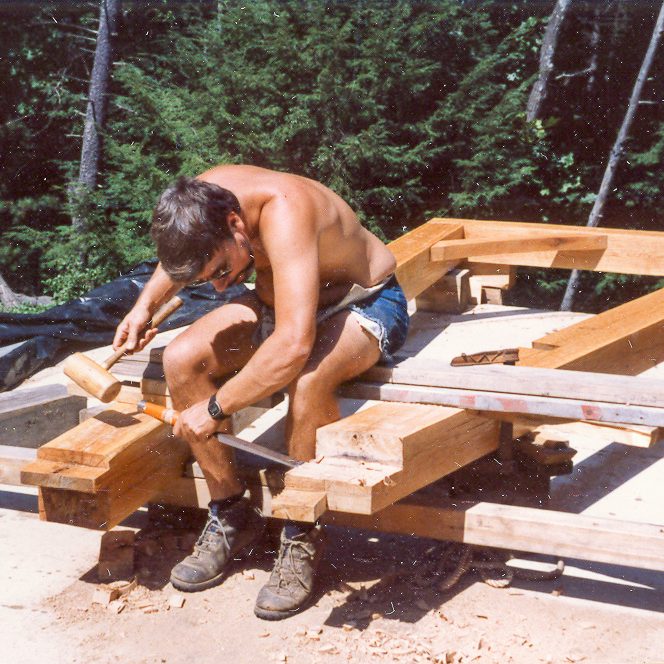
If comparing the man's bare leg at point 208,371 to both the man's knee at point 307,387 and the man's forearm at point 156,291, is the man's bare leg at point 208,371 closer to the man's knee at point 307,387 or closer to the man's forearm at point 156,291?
the man's forearm at point 156,291

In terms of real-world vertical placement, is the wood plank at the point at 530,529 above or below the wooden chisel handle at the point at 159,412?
below

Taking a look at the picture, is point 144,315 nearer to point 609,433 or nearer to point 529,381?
point 529,381

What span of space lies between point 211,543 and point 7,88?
451 inches

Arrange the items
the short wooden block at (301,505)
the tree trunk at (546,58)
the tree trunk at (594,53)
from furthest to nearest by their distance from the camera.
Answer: the tree trunk at (594,53), the tree trunk at (546,58), the short wooden block at (301,505)

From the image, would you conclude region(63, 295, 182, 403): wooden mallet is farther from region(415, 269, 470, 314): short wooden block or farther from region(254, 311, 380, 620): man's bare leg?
region(415, 269, 470, 314): short wooden block

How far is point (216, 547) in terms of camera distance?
3246mm

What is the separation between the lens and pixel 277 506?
2662 millimetres

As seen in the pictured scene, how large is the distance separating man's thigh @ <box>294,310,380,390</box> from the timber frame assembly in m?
0.11

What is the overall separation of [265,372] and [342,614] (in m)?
0.89

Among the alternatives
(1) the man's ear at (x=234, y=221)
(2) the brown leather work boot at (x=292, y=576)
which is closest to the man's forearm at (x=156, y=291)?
(1) the man's ear at (x=234, y=221)

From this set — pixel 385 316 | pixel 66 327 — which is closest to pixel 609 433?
pixel 385 316

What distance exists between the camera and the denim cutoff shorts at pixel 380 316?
3.29m

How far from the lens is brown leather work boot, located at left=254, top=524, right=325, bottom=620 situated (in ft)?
9.77

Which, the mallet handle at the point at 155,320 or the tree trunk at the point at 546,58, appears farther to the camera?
the tree trunk at the point at 546,58
